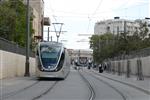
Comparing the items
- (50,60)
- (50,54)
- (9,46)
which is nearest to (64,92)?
(50,60)

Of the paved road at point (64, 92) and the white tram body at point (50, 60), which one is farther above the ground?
the white tram body at point (50, 60)

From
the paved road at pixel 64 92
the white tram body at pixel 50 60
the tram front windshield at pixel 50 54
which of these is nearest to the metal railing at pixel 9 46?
the white tram body at pixel 50 60

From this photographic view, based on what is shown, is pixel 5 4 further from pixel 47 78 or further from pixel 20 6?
pixel 47 78

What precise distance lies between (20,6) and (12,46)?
76.1 ft

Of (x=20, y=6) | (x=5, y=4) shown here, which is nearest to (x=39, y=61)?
(x=5, y=4)

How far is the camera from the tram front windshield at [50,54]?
148 ft

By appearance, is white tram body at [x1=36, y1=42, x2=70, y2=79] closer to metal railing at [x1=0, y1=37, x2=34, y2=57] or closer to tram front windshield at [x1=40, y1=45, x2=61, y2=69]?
tram front windshield at [x1=40, y1=45, x2=61, y2=69]

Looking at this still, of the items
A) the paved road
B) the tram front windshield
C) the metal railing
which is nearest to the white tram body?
the tram front windshield

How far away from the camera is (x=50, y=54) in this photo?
1799 inches

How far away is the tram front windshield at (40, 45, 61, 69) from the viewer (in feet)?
148

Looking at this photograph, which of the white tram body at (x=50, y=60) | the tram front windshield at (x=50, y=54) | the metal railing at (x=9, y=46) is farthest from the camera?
the tram front windshield at (x=50, y=54)

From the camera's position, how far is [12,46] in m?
50.5

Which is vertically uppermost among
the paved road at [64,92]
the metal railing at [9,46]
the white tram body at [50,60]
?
the metal railing at [9,46]

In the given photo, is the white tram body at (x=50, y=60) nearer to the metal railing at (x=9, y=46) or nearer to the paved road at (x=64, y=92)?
the metal railing at (x=9, y=46)
